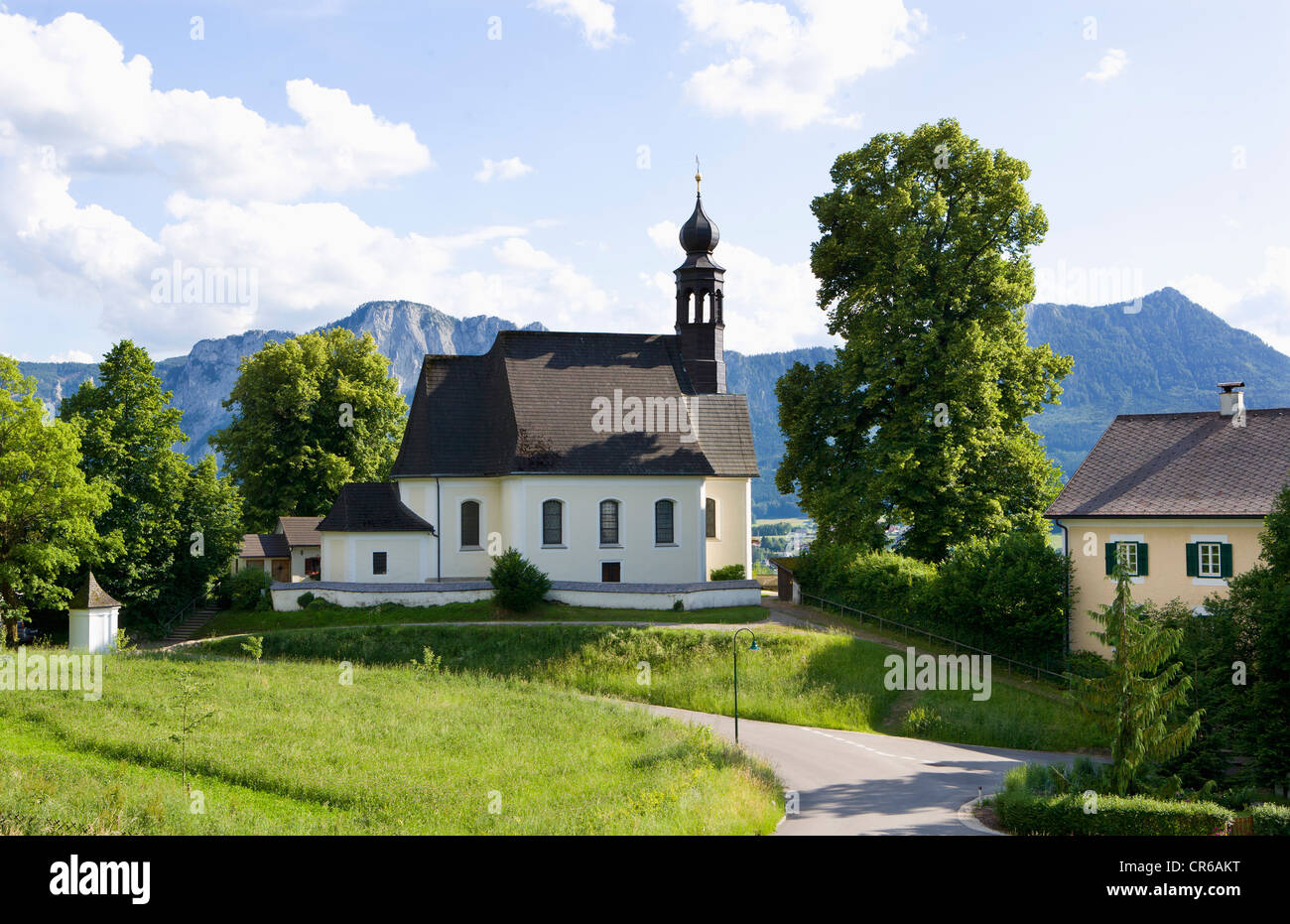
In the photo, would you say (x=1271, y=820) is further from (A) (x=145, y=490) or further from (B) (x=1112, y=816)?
(A) (x=145, y=490)

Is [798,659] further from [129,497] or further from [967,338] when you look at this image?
[129,497]

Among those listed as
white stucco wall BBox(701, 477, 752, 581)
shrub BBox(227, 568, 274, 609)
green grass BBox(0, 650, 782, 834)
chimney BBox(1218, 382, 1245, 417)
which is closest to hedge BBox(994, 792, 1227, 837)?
green grass BBox(0, 650, 782, 834)

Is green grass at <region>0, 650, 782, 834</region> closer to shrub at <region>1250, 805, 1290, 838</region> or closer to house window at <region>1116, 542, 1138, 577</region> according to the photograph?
shrub at <region>1250, 805, 1290, 838</region>

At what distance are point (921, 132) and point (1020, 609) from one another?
1785 centimetres

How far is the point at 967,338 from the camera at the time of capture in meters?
36.8

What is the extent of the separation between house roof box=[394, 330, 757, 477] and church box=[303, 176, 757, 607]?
0.06 m

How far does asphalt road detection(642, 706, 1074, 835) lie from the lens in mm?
19094

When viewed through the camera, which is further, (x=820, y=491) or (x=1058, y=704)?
(x=820, y=491)

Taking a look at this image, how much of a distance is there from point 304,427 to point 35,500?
648 inches

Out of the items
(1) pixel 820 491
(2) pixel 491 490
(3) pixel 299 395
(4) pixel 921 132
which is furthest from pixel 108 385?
(4) pixel 921 132

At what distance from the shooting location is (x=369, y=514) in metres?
42.6

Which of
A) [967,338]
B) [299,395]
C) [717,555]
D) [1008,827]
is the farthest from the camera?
[299,395]

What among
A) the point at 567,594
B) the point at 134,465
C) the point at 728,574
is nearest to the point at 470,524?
the point at 567,594

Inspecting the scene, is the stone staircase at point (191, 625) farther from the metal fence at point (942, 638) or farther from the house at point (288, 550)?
the metal fence at point (942, 638)
